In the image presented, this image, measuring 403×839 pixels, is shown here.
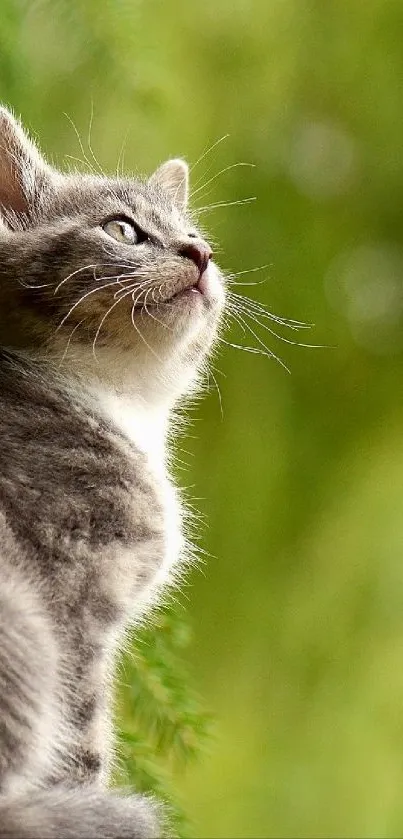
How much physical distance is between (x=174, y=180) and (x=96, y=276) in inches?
12.4

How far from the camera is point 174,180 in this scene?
1.22 meters

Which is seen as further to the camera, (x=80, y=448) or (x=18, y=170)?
(x=18, y=170)

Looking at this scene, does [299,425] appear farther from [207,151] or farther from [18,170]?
[18,170]

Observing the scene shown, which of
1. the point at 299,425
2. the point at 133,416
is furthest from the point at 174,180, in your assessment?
the point at 299,425

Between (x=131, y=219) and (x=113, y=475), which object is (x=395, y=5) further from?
(x=113, y=475)

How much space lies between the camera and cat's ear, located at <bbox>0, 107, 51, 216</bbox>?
3.32ft

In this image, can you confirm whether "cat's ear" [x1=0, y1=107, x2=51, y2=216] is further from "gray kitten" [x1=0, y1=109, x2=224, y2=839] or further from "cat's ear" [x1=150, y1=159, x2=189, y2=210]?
"cat's ear" [x1=150, y1=159, x2=189, y2=210]

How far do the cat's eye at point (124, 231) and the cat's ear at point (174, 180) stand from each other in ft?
0.50

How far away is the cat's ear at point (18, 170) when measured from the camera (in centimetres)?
101

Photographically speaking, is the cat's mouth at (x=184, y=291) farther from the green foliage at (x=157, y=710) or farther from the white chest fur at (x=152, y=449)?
the green foliage at (x=157, y=710)

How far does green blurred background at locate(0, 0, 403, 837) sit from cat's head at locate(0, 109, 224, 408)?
1.54 feet

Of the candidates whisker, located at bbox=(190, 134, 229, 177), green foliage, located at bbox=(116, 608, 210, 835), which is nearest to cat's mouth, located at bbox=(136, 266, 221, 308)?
green foliage, located at bbox=(116, 608, 210, 835)

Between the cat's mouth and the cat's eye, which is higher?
the cat's eye

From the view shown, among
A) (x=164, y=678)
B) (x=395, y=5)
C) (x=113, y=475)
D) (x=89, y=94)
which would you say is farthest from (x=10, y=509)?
(x=395, y=5)
